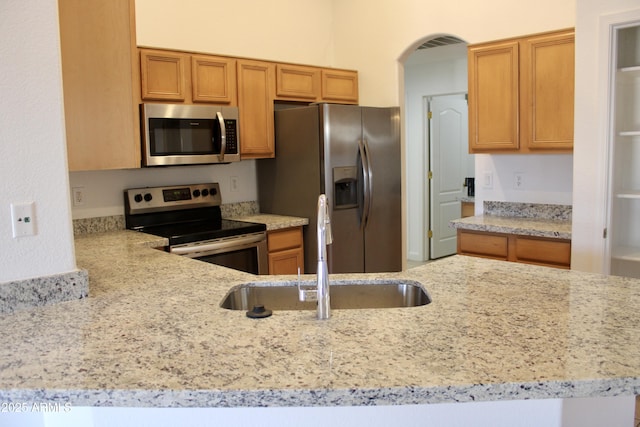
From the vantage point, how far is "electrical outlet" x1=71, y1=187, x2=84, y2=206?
144 inches

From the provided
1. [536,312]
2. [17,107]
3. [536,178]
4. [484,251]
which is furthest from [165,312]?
[536,178]

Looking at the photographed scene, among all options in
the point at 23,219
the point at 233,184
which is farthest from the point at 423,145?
the point at 23,219

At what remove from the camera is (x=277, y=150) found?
437 cm

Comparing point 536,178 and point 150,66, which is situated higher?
point 150,66

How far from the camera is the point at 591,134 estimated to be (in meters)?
3.03

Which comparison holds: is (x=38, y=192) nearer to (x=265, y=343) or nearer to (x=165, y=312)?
(x=165, y=312)

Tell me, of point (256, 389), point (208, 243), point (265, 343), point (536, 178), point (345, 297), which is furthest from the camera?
point (536, 178)

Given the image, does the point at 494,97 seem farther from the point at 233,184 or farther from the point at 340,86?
the point at 233,184

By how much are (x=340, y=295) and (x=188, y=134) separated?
219 centimetres

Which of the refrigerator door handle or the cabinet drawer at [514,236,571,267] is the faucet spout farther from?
the refrigerator door handle

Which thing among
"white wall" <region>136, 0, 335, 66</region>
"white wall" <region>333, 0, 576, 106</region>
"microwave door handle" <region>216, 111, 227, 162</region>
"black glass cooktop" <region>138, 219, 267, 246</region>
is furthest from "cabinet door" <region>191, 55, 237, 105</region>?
"white wall" <region>333, 0, 576, 106</region>

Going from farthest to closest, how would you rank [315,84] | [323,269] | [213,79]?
1. [315,84]
2. [213,79]
3. [323,269]

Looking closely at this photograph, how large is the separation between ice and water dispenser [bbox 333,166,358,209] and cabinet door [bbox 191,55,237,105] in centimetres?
96

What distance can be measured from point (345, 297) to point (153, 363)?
886 millimetres
